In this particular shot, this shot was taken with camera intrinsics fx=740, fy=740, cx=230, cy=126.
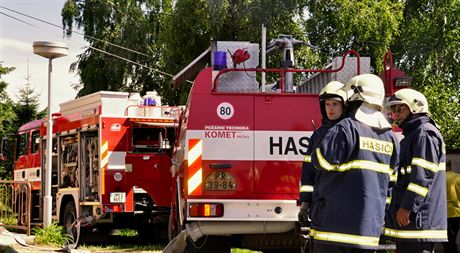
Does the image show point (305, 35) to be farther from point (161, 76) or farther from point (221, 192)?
point (221, 192)

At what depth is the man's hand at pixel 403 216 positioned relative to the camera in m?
5.81

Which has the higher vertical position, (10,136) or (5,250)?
(10,136)

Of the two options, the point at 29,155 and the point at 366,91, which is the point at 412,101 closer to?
the point at 366,91

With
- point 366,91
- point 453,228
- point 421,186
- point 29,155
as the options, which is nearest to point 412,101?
point 421,186

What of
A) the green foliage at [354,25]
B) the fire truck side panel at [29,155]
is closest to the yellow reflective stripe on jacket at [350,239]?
the fire truck side panel at [29,155]

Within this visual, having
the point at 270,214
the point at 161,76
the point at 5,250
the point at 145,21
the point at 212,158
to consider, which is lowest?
the point at 5,250

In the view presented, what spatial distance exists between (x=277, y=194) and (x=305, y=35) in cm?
1600

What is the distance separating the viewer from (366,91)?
17.4 ft

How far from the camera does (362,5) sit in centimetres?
2298

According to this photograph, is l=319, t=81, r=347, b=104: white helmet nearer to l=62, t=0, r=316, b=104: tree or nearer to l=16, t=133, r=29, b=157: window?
l=16, t=133, r=29, b=157: window

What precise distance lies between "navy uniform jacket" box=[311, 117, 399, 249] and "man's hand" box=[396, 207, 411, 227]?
761 mm

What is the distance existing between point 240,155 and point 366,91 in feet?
9.23

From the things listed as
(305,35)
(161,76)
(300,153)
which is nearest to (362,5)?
(305,35)

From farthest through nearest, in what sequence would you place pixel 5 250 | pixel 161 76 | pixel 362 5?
pixel 161 76, pixel 362 5, pixel 5 250
